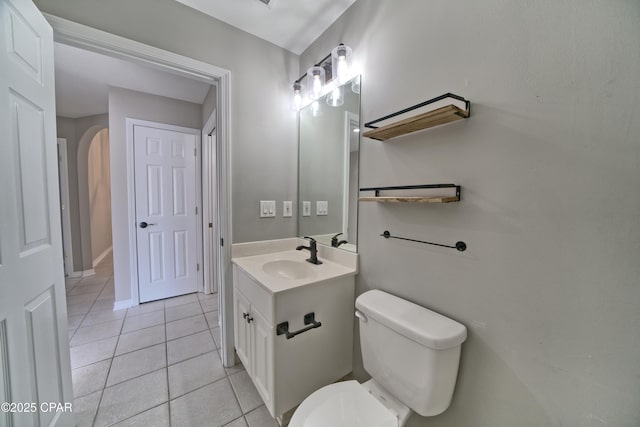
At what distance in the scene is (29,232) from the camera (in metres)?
0.98

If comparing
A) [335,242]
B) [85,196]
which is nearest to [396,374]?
[335,242]

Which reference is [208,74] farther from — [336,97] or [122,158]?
[122,158]

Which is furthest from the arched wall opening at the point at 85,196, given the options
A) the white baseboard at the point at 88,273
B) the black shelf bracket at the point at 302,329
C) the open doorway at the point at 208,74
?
the black shelf bracket at the point at 302,329

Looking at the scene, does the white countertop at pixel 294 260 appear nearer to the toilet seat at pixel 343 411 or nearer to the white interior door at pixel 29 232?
the toilet seat at pixel 343 411

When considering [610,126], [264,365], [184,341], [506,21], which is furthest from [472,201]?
[184,341]

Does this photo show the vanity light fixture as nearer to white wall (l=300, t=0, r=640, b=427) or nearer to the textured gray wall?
white wall (l=300, t=0, r=640, b=427)

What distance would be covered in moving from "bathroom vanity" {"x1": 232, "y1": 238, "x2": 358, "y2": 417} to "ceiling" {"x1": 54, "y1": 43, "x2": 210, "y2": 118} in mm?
1978

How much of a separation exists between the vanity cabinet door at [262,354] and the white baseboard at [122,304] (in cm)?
208

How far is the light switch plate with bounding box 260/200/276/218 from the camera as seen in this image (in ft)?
5.81

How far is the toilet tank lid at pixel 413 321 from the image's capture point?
2.77 feet

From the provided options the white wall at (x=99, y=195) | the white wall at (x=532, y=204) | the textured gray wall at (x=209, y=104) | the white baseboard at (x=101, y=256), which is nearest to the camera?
the white wall at (x=532, y=204)

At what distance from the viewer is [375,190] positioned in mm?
1257

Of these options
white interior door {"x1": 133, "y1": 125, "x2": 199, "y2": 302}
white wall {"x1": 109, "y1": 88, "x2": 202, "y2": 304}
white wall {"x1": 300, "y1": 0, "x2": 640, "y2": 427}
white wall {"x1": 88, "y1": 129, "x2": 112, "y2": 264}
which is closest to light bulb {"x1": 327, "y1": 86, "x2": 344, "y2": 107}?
white wall {"x1": 300, "y1": 0, "x2": 640, "y2": 427}

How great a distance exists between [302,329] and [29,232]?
1.27 meters
